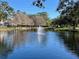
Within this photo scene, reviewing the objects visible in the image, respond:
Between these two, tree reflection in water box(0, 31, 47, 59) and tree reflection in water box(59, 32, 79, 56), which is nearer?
tree reflection in water box(0, 31, 47, 59)

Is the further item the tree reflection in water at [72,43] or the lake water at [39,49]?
the tree reflection in water at [72,43]

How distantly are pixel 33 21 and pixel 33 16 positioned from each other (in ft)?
26.8

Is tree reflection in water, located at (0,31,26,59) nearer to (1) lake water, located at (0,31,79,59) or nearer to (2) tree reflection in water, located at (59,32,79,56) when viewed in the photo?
(1) lake water, located at (0,31,79,59)

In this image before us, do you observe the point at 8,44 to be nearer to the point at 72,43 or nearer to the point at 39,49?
the point at 39,49

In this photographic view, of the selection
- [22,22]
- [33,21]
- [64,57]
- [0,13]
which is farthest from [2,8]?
[33,21]

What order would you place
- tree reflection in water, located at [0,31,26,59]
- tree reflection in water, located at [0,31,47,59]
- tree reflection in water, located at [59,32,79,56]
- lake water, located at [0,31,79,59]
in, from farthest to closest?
tree reflection in water, located at [59,32,79,56], tree reflection in water, located at [0,31,47,59], tree reflection in water, located at [0,31,26,59], lake water, located at [0,31,79,59]

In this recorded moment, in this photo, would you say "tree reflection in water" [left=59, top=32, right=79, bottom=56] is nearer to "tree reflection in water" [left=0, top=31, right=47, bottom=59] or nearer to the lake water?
the lake water

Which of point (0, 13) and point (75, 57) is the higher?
point (0, 13)

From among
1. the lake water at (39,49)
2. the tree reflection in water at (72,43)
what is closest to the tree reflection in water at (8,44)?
the lake water at (39,49)

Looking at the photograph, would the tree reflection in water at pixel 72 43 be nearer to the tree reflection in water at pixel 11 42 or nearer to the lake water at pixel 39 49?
the lake water at pixel 39 49

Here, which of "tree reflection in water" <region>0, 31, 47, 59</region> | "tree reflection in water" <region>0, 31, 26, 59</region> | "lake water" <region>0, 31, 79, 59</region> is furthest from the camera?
"tree reflection in water" <region>0, 31, 47, 59</region>

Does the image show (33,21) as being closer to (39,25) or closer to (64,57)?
(39,25)

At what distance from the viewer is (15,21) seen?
158m

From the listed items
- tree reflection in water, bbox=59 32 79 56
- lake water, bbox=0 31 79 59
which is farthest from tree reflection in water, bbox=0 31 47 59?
tree reflection in water, bbox=59 32 79 56
